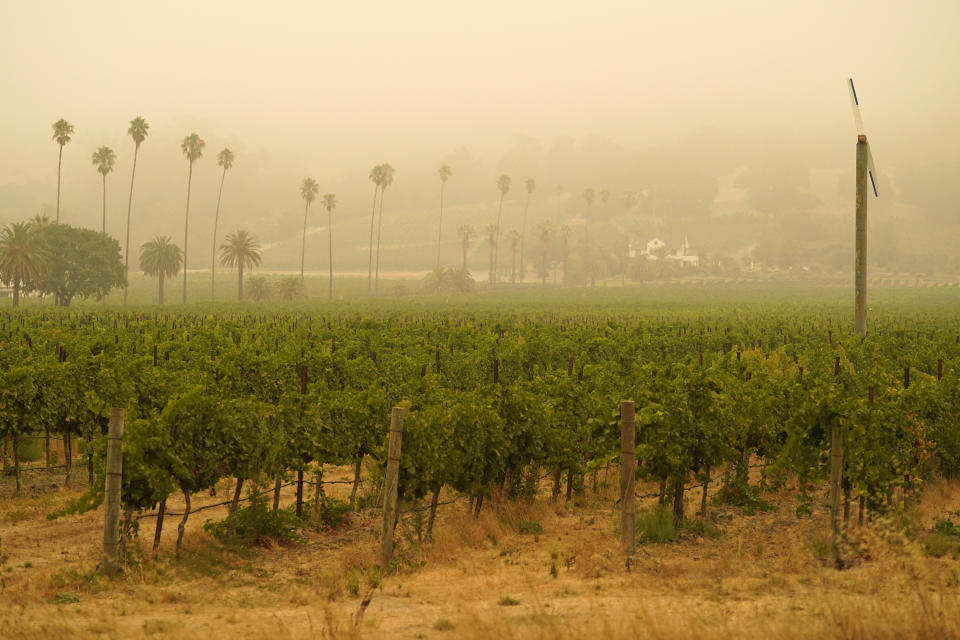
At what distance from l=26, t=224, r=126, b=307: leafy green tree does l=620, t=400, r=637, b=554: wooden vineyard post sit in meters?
87.9

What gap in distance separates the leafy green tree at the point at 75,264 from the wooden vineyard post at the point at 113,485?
280 ft

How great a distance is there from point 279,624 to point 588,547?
5014 mm

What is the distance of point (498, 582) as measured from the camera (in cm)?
1065

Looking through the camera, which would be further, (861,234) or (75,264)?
(75,264)

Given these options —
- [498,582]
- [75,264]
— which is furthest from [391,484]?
[75,264]

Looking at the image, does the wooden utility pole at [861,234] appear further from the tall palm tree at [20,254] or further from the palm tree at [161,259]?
the palm tree at [161,259]

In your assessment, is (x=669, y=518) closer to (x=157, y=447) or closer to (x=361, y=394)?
(x=361, y=394)

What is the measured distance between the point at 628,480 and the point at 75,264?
90750 millimetres

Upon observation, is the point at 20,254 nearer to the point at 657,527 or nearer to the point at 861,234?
the point at 861,234

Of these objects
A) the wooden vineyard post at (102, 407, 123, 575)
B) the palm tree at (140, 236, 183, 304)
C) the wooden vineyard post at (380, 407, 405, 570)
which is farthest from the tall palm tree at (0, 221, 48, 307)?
the wooden vineyard post at (380, 407, 405, 570)

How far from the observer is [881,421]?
12.2 metres

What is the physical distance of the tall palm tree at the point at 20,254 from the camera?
81000 mm

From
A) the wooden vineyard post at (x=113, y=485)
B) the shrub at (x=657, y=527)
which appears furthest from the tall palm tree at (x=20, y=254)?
the shrub at (x=657, y=527)

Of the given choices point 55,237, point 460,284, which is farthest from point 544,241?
point 55,237
